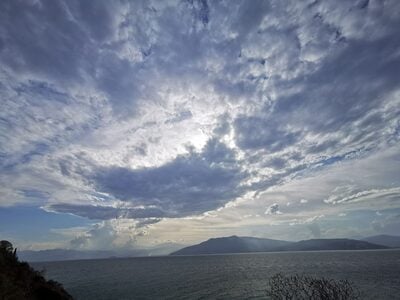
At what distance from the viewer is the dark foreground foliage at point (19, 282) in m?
31.6

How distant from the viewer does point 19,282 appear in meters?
35.8

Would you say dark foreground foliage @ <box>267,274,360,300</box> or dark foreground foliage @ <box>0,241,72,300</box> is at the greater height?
dark foreground foliage @ <box>0,241,72,300</box>

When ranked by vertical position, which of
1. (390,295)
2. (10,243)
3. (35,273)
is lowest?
(390,295)

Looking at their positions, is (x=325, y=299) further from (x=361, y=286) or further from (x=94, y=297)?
(x=94, y=297)

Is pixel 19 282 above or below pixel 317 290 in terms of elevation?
above

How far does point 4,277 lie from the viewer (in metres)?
33.9

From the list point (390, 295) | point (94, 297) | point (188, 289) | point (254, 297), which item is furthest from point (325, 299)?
point (94, 297)

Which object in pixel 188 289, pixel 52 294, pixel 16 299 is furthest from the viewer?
pixel 188 289

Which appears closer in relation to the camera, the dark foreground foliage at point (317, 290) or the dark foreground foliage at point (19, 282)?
the dark foreground foliage at point (19, 282)

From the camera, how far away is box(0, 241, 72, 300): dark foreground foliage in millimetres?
31594

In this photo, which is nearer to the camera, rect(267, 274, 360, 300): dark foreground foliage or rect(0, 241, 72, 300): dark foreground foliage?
rect(0, 241, 72, 300): dark foreground foliage

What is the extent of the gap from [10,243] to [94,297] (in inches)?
1653

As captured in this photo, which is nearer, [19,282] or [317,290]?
[19,282]

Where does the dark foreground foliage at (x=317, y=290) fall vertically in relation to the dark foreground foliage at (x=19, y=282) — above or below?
below
